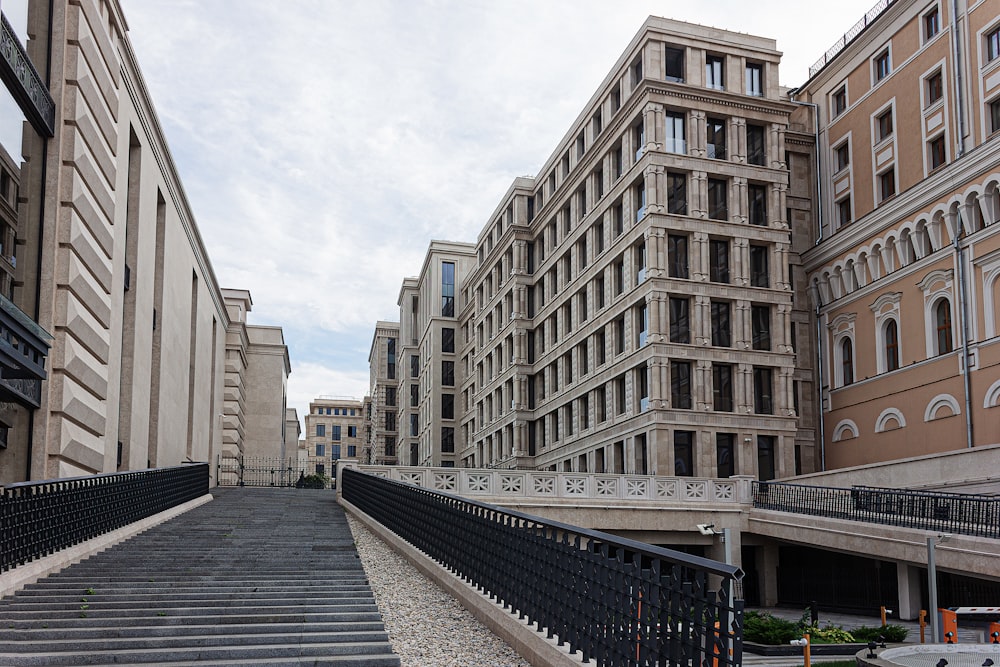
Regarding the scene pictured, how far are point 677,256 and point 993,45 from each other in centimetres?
1533

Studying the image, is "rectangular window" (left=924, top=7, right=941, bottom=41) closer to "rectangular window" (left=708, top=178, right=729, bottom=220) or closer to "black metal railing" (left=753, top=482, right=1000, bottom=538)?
"rectangular window" (left=708, top=178, right=729, bottom=220)

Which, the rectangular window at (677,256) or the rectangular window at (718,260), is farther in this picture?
the rectangular window at (718,260)

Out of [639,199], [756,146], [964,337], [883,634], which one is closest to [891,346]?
[964,337]

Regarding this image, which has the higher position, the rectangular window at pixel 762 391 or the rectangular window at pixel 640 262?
the rectangular window at pixel 640 262

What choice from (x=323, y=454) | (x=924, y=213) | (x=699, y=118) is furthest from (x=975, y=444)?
(x=323, y=454)

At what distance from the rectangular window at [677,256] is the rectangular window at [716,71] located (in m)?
7.96

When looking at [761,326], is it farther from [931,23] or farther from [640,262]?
[931,23]

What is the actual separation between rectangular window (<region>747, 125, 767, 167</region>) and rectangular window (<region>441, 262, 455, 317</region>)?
41.7 metres

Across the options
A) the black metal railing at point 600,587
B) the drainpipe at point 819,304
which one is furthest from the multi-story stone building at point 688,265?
the black metal railing at point 600,587

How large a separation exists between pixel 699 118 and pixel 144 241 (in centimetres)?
2640

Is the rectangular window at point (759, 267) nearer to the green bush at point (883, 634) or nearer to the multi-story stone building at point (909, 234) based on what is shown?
the multi-story stone building at point (909, 234)

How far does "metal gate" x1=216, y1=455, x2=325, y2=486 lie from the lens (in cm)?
5800

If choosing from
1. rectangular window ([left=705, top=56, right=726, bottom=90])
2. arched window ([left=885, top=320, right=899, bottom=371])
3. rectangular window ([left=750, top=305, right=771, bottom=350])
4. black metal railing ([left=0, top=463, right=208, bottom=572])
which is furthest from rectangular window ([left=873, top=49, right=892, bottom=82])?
black metal railing ([left=0, top=463, right=208, bottom=572])

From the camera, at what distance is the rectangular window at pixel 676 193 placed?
45.8 metres
